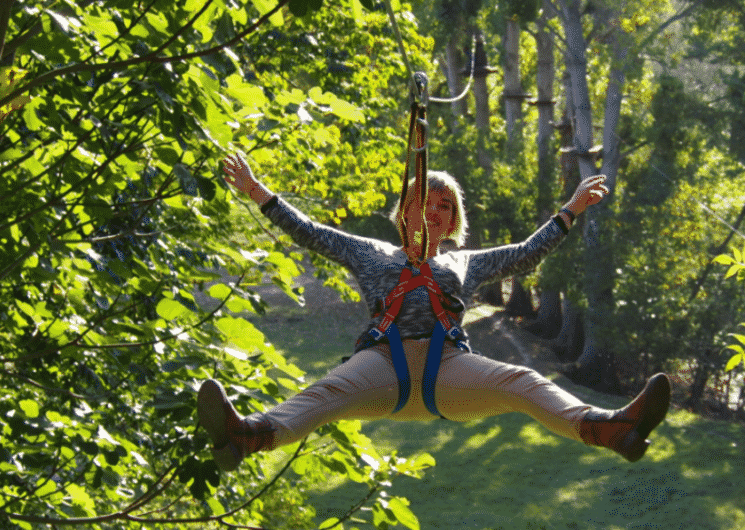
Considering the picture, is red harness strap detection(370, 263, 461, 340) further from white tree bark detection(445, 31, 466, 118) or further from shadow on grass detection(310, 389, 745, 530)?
white tree bark detection(445, 31, 466, 118)

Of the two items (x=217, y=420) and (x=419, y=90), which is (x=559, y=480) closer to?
(x=419, y=90)

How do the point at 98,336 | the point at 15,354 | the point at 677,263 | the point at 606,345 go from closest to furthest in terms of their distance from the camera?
the point at 98,336 → the point at 15,354 → the point at 677,263 → the point at 606,345

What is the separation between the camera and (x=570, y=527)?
44.9 ft

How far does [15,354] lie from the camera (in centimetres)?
366

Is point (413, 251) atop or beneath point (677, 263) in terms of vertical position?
atop

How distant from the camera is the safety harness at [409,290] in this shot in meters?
2.98

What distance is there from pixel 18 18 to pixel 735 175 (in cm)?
1762

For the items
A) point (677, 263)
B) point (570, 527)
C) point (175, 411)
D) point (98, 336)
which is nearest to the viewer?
point (175, 411)

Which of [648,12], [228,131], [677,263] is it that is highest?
[648,12]

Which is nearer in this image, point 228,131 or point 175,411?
point 228,131

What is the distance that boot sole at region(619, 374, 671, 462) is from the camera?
2.43 meters

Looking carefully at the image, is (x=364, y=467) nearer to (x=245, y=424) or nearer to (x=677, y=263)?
(x=245, y=424)

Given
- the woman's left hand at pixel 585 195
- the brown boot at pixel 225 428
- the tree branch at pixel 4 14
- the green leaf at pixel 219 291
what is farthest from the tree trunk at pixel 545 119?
the tree branch at pixel 4 14

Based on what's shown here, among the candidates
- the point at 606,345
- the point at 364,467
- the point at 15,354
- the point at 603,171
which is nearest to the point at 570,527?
the point at 606,345
